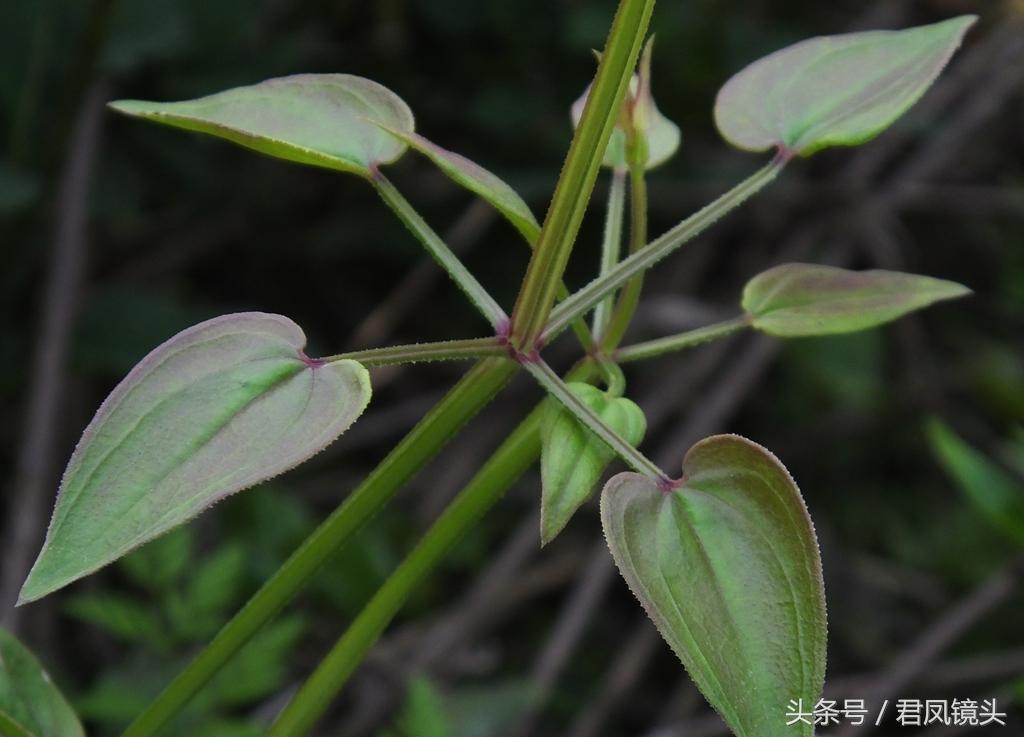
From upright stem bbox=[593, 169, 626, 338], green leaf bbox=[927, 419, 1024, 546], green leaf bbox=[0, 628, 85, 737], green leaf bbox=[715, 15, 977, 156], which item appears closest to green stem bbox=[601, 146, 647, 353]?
upright stem bbox=[593, 169, 626, 338]

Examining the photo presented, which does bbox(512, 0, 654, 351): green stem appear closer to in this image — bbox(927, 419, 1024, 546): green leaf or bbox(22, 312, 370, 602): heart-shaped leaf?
bbox(22, 312, 370, 602): heart-shaped leaf

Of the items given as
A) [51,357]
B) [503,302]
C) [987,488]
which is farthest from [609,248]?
[503,302]

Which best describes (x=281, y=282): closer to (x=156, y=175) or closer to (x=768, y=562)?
(x=156, y=175)

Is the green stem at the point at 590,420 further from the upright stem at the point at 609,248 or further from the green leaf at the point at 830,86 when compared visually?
the green leaf at the point at 830,86

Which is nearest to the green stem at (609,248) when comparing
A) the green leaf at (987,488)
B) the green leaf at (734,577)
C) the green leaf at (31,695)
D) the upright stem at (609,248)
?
the upright stem at (609,248)

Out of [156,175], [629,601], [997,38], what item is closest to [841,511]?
[629,601]

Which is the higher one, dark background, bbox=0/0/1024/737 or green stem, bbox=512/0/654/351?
green stem, bbox=512/0/654/351

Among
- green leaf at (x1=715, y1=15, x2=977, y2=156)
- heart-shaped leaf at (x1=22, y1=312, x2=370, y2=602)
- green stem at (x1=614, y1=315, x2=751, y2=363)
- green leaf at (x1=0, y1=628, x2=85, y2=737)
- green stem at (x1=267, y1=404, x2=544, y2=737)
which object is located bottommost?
green leaf at (x1=0, y1=628, x2=85, y2=737)

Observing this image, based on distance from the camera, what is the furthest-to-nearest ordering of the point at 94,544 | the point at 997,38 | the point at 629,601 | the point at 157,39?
the point at 997,38 → the point at 629,601 → the point at 157,39 → the point at 94,544
